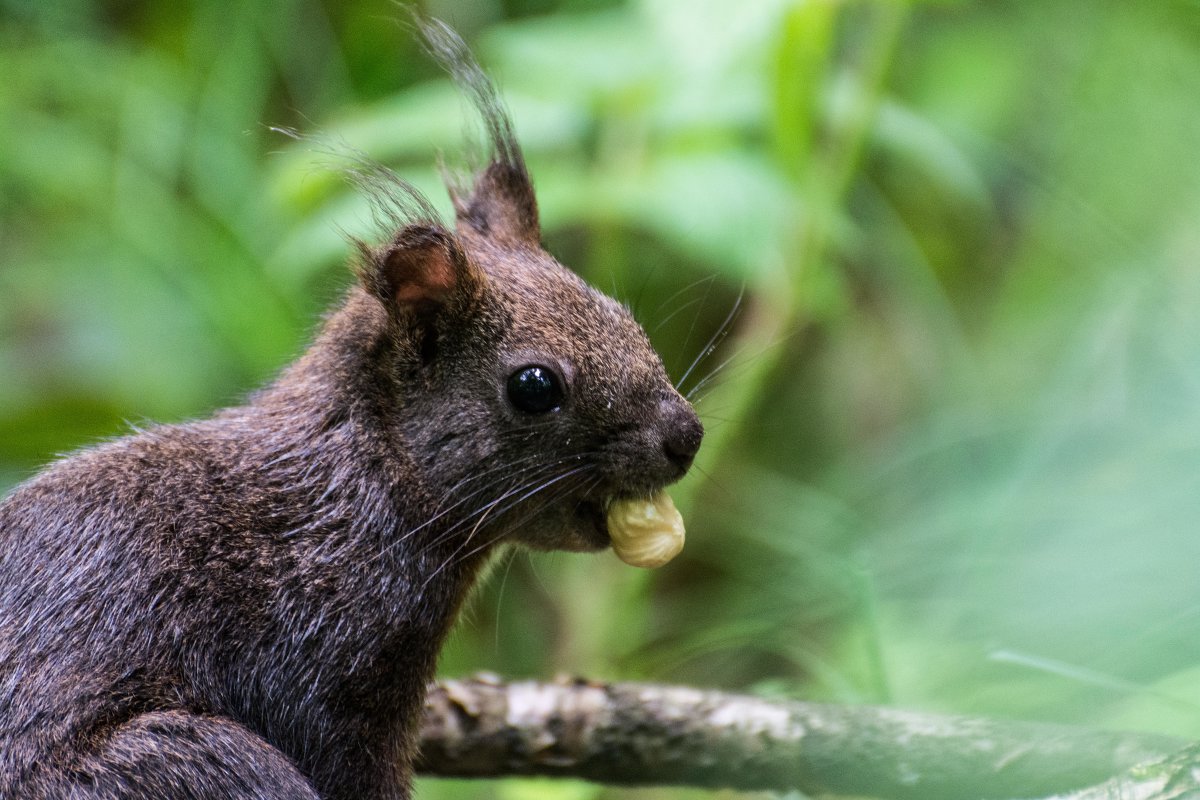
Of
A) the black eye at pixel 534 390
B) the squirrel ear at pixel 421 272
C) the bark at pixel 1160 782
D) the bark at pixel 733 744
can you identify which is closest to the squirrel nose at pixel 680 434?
the black eye at pixel 534 390

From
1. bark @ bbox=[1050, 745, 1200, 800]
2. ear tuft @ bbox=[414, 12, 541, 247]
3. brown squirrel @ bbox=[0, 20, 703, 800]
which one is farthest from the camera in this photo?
ear tuft @ bbox=[414, 12, 541, 247]

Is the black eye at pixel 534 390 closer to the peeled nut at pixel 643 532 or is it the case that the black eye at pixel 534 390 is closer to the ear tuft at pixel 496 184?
the peeled nut at pixel 643 532

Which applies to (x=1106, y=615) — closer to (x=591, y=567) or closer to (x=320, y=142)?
(x=320, y=142)

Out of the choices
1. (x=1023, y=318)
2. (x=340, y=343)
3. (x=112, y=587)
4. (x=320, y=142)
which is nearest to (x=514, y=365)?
(x=340, y=343)

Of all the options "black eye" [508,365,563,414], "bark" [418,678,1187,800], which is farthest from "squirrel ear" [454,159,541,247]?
"bark" [418,678,1187,800]

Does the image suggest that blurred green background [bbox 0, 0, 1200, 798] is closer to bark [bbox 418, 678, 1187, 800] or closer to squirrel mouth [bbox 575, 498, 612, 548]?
bark [bbox 418, 678, 1187, 800]

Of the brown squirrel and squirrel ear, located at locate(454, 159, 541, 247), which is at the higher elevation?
squirrel ear, located at locate(454, 159, 541, 247)
